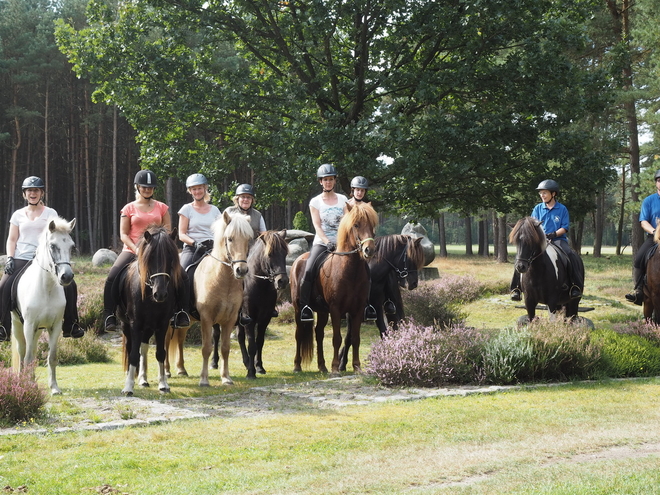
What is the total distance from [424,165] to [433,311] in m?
3.47

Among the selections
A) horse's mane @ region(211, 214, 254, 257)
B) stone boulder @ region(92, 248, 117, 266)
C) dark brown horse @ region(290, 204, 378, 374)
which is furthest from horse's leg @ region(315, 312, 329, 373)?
stone boulder @ region(92, 248, 117, 266)

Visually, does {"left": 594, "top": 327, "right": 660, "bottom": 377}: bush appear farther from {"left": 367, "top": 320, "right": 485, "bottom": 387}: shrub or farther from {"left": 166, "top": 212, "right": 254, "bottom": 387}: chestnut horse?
{"left": 166, "top": 212, "right": 254, "bottom": 387}: chestnut horse

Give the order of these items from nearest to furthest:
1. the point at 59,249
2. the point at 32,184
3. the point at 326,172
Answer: the point at 59,249, the point at 32,184, the point at 326,172

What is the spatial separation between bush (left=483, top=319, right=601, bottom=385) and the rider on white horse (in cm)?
594

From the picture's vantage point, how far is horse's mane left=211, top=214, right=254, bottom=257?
9688mm

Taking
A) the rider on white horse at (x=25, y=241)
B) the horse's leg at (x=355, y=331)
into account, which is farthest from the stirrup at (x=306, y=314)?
the rider on white horse at (x=25, y=241)

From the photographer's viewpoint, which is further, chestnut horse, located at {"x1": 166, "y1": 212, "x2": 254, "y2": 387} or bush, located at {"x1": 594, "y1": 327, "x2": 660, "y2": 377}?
bush, located at {"x1": 594, "y1": 327, "x2": 660, "y2": 377}

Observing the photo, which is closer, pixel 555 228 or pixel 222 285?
pixel 222 285

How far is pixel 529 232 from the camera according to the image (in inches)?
457

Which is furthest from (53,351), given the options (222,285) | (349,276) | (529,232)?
(529,232)

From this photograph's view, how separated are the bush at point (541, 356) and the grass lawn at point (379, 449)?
0.52 metres

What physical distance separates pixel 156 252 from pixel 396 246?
5.58 m

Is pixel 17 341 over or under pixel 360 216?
under

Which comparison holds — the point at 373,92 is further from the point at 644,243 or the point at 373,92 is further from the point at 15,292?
the point at 15,292
